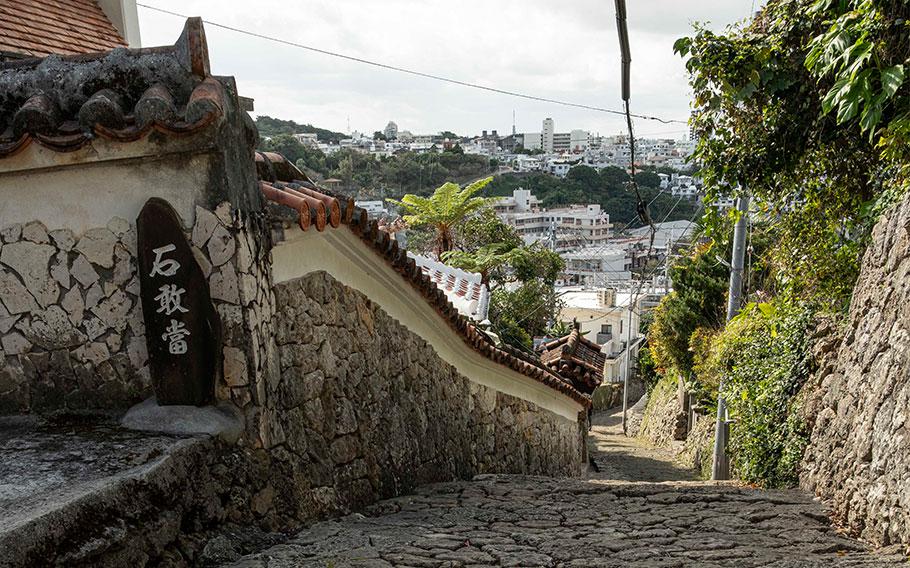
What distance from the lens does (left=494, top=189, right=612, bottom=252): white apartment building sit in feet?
222

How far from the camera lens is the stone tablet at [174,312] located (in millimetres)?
4801

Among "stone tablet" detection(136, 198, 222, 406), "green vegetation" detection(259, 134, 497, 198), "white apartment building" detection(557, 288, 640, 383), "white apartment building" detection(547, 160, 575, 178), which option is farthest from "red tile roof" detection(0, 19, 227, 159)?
"white apartment building" detection(547, 160, 575, 178)

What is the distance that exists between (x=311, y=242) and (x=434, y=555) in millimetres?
2223

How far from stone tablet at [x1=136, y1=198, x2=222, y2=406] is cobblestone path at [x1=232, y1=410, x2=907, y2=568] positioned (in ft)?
3.55

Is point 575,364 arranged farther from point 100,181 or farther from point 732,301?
point 100,181

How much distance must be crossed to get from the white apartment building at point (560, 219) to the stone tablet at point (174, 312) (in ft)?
199

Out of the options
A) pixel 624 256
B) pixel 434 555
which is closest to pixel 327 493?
pixel 434 555

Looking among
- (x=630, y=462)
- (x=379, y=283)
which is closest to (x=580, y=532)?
(x=379, y=283)

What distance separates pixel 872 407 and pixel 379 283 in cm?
384

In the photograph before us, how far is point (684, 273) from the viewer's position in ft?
78.7

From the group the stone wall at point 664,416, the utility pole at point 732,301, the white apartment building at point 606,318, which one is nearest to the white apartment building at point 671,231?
the utility pole at point 732,301

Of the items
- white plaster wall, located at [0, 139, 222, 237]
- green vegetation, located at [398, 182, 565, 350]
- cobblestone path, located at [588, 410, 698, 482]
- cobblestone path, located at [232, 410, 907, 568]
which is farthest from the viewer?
green vegetation, located at [398, 182, 565, 350]

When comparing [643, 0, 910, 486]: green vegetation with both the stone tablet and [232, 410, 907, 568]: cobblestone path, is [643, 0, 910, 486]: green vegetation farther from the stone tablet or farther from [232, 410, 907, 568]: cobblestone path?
the stone tablet

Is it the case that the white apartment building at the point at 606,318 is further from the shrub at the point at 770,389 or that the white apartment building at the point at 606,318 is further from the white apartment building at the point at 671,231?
the shrub at the point at 770,389
